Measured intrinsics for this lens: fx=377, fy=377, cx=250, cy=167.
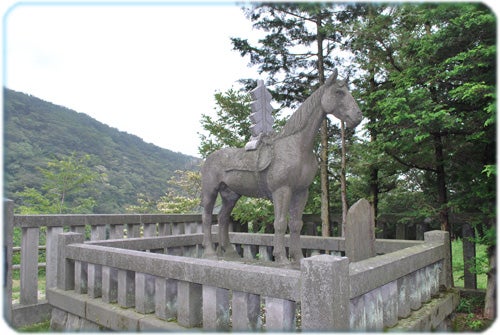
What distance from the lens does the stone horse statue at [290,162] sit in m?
3.94

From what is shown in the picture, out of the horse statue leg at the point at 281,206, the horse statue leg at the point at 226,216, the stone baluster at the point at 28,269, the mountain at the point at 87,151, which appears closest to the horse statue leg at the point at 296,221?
the horse statue leg at the point at 281,206

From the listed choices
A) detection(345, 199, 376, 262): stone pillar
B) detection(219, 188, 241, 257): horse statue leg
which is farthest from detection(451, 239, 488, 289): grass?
detection(219, 188, 241, 257): horse statue leg

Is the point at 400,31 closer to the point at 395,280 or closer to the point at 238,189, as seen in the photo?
the point at 238,189

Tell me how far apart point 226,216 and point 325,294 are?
9.74ft

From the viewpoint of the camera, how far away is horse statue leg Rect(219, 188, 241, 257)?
5.07 meters

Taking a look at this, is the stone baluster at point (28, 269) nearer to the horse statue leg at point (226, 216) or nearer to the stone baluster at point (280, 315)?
the horse statue leg at point (226, 216)

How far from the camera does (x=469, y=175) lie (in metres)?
5.63

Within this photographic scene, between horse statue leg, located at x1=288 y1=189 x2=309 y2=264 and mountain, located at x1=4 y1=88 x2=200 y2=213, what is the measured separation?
18.8 m

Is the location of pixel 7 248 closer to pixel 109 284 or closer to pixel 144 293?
pixel 109 284

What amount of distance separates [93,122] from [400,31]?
3588cm

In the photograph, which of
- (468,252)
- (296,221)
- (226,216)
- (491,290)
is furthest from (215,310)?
(468,252)

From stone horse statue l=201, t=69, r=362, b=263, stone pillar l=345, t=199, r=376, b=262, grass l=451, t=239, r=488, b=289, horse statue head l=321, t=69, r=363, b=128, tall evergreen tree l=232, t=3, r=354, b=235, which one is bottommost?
grass l=451, t=239, r=488, b=289

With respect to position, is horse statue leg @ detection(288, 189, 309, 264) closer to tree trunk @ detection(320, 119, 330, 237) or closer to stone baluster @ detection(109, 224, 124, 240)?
tree trunk @ detection(320, 119, 330, 237)

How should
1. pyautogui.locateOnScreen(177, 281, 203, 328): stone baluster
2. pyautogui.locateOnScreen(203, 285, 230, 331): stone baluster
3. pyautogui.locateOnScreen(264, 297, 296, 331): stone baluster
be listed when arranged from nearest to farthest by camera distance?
pyautogui.locateOnScreen(264, 297, 296, 331): stone baluster → pyautogui.locateOnScreen(203, 285, 230, 331): stone baluster → pyautogui.locateOnScreen(177, 281, 203, 328): stone baluster
